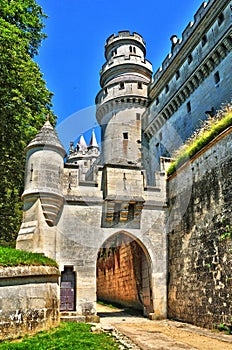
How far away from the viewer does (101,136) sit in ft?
86.3

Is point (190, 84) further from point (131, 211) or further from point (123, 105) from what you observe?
point (131, 211)

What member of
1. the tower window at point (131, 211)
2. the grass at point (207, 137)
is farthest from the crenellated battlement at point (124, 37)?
the tower window at point (131, 211)

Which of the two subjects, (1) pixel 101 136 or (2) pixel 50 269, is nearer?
(2) pixel 50 269

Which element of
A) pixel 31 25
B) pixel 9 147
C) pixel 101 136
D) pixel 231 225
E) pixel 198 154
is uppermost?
pixel 31 25

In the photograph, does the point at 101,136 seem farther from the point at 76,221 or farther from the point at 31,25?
the point at 76,221

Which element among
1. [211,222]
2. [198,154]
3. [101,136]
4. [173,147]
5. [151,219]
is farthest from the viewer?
[101,136]

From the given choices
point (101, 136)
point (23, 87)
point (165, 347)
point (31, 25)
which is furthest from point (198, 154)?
point (101, 136)

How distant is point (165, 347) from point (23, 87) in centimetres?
1155

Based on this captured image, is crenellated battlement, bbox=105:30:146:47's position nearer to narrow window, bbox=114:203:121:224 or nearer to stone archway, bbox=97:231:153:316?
stone archway, bbox=97:231:153:316

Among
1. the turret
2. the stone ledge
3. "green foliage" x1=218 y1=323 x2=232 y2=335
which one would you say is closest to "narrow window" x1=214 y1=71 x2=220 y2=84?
"green foliage" x1=218 y1=323 x2=232 y2=335

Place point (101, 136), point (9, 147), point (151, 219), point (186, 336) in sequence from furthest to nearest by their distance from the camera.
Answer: point (101, 136) → point (9, 147) → point (151, 219) → point (186, 336)

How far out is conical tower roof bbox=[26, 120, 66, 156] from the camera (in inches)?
508

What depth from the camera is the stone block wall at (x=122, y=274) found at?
1566 cm

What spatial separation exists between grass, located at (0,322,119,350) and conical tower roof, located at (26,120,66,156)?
6.90 m
